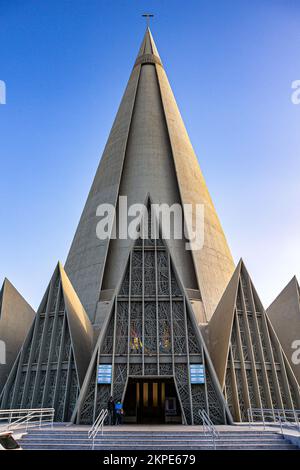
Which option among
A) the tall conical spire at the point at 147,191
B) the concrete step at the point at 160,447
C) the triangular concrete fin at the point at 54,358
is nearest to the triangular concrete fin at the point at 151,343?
the triangular concrete fin at the point at 54,358

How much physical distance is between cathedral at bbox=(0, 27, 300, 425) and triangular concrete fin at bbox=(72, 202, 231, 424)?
0.05m

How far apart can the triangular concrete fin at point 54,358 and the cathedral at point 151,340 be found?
2.4 inches

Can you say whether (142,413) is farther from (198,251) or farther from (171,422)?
(198,251)

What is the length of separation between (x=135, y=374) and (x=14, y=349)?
36.5 feet

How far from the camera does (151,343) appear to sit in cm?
1969

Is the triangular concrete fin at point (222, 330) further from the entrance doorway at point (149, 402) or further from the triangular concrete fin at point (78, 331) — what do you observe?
the triangular concrete fin at point (78, 331)

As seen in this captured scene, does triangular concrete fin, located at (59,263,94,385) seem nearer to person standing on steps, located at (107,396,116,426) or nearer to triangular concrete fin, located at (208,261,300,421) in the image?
person standing on steps, located at (107,396,116,426)

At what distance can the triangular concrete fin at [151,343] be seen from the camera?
18344mm

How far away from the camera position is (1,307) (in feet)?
86.5

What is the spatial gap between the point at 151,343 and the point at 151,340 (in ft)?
0.51

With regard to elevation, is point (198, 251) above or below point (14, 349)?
above

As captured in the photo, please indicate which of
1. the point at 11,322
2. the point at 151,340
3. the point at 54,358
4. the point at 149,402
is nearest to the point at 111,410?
the point at 151,340

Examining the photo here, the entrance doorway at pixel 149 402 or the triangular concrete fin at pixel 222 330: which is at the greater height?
the triangular concrete fin at pixel 222 330
